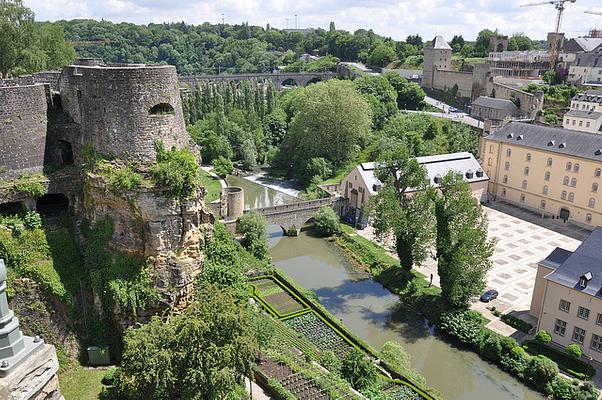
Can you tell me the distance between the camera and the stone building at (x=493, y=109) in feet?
208

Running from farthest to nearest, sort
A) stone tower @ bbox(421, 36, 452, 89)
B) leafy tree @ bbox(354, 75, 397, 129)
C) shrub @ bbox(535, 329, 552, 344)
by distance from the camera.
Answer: stone tower @ bbox(421, 36, 452, 89), leafy tree @ bbox(354, 75, 397, 129), shrub @ bbox(535, 329, 552, 344)

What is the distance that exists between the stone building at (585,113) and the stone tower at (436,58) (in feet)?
93.7

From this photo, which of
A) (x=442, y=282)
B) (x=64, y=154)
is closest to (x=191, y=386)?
(x=64, y=154)

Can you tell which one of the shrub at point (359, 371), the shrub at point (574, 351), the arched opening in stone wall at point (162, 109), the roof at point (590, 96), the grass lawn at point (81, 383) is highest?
the arched opening in stone wall at point (162, 109)

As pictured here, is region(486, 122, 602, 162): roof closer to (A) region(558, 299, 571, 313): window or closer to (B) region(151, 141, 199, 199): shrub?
(A) region(558, 299, 571, 313): window

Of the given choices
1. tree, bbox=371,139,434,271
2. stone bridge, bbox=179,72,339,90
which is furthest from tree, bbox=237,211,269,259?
stone bridge, bbox=179,72,339,90

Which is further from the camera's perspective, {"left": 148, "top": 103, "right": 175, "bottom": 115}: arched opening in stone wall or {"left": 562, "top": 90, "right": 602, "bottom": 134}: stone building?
{"left": 562, "top": 90, "right": 602, "bottom": 134}: stone building

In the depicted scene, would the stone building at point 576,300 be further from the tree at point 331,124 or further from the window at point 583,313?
the tree at point 331,124

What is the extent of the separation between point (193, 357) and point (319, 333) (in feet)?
34.9

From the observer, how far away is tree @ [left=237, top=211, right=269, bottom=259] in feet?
111

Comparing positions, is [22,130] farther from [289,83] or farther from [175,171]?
[289,83]

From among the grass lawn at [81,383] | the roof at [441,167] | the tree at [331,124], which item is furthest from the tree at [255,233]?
the tree at [331,124]

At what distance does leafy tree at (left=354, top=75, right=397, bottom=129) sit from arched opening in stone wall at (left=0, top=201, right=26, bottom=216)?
170ft

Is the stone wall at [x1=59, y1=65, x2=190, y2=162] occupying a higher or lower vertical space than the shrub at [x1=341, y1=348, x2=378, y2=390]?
higher
